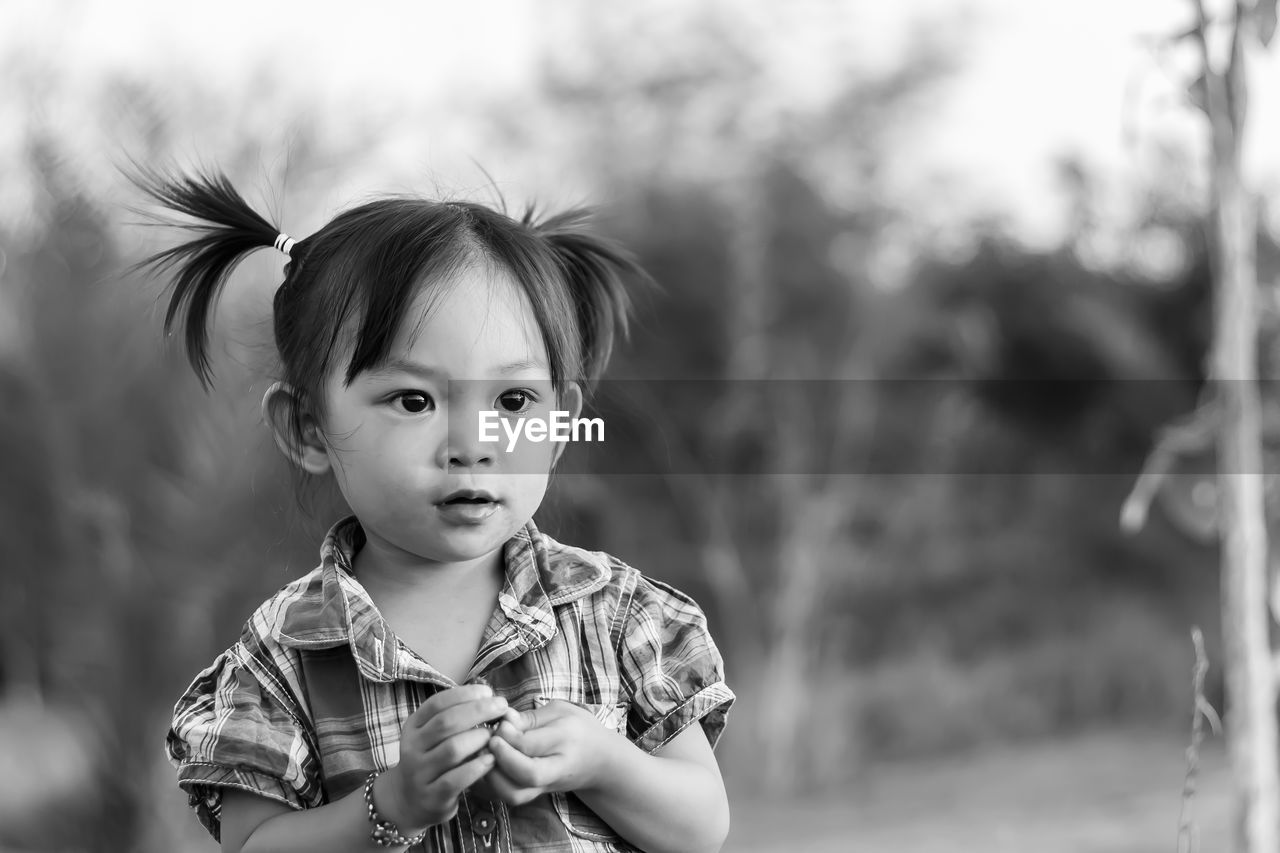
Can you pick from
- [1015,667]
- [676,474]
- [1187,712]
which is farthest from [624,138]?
[1187,712]

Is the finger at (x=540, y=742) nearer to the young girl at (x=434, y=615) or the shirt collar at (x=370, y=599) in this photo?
the young girl at (x=434, y=615)

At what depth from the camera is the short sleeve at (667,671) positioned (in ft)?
→ 3.88

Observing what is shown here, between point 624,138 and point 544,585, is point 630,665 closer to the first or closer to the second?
point 544,585

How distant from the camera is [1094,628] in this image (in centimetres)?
675

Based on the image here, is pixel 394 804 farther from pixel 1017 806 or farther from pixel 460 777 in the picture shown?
pixel 1017 806

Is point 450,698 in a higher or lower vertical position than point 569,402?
lower

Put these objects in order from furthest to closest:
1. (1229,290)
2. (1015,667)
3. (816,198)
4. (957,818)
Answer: (1015,667) → (816,198) → (957,818) → (1229,290)

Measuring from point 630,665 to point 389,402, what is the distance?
12.4 inches

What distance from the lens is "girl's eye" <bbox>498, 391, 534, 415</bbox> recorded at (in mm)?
1137

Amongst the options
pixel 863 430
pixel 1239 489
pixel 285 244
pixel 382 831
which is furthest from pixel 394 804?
pixel 863 430

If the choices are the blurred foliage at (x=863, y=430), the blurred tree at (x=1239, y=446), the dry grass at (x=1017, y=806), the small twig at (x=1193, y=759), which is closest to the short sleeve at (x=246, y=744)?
the small twig at (x=1193, y=759)

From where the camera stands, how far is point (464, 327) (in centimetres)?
112

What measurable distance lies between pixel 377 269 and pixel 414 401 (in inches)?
4.6

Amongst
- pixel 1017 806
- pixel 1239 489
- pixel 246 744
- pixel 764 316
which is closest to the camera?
pixel 246 744
